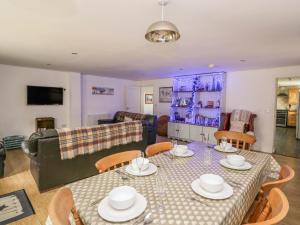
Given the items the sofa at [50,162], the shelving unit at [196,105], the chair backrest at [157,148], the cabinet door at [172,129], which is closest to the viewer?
the chair backrest at [157,148]

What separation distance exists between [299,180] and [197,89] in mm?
3513

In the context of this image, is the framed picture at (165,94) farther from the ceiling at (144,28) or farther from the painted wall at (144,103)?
the ceiling at (144,28)

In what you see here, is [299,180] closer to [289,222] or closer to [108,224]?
[289,222]

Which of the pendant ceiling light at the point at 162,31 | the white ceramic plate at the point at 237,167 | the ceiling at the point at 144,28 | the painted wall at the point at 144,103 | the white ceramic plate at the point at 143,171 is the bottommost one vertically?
the white ceramic plate at the point at 143,171

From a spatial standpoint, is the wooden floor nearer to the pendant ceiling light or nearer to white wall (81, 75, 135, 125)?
the pendant ceiling light

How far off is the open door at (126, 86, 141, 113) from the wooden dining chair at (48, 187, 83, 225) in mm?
6693

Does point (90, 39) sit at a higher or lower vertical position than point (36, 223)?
higher

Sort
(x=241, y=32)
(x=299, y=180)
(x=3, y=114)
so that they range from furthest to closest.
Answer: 1. (x=3, y=114)
2. (x=299, y=180)
3. (x=241, y=32)

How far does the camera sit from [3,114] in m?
4.80

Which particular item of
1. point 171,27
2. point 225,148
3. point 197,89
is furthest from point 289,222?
point 197,89

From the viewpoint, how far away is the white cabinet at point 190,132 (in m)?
5.28

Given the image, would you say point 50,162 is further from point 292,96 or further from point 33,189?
point 292,96

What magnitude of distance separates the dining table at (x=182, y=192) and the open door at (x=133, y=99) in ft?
19.8

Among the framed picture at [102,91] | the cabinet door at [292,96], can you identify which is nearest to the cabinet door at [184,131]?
the framed picture at [102,91]
